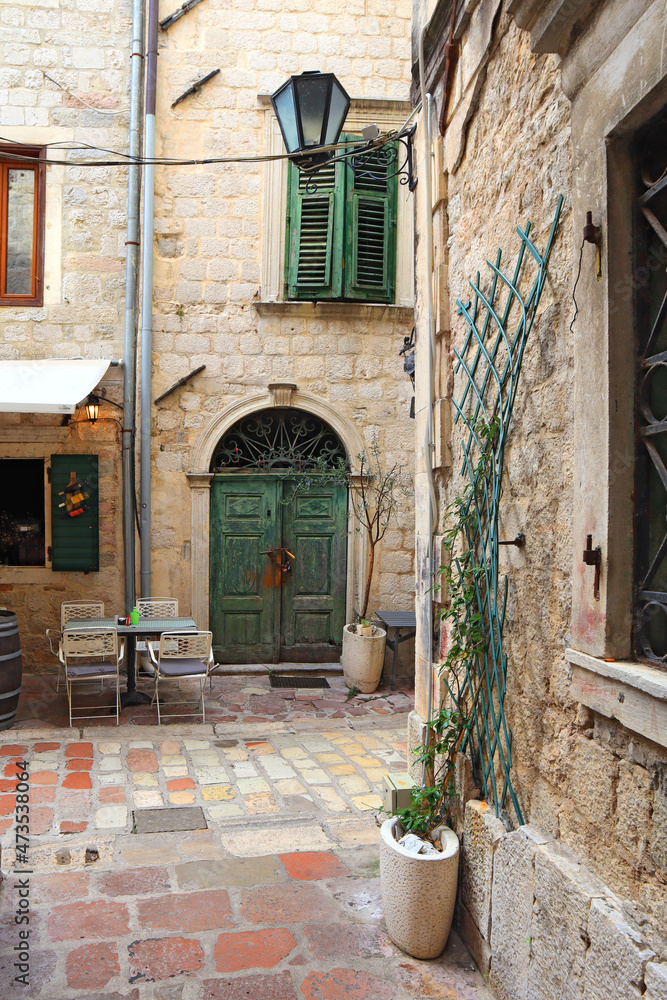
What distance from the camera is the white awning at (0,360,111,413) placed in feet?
20.1

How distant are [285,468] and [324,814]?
13.4 ft

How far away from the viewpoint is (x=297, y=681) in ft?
24.0

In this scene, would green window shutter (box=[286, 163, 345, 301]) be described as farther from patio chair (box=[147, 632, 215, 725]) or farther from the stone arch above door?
patio chair (box=[147, 632, 215, 725])

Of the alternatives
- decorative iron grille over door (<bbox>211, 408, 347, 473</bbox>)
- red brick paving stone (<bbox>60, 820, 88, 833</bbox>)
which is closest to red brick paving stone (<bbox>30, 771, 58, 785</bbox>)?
red brick paving stone (<bbox>60, 820, 88, 833</bbox>)

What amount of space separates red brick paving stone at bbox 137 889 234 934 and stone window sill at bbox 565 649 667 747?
1.90 m

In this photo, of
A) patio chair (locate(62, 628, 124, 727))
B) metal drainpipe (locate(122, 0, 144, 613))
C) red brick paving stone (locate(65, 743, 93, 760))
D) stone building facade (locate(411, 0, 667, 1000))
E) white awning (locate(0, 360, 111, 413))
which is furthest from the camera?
metal drainpipe (locate(122, 0, 144, 613))

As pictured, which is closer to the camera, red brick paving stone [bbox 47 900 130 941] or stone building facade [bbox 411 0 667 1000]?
stone building facade [bbox 411 0 667 1000]

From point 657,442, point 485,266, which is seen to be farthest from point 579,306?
point 485,266

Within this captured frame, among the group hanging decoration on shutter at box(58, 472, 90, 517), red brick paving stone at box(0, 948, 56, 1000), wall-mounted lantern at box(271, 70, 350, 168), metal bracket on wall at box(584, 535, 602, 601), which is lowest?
red brick paving stone at box(0, 948, 56, 1000)

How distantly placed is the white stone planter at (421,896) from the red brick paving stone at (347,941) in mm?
82

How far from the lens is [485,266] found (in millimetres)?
3062

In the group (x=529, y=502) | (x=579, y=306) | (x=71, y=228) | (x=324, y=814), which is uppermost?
(x=71, y=228)

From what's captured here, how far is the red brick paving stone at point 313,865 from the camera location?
11.7 ft

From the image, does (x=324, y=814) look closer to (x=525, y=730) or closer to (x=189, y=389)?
(x=525, y=730)
